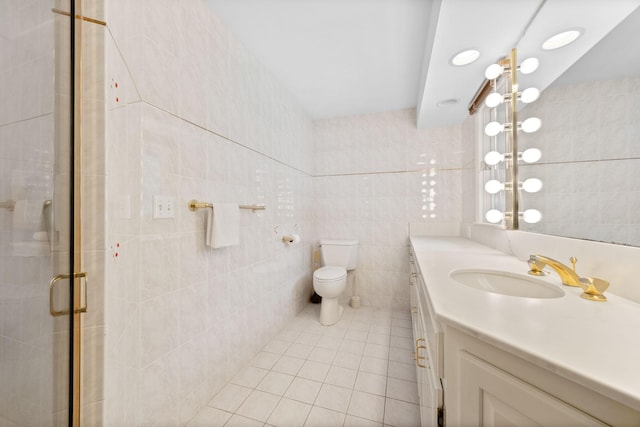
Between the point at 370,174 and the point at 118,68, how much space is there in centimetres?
228

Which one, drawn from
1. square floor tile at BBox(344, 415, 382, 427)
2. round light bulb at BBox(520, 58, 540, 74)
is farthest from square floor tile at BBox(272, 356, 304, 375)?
round light bulb at BBox(520, 58, 540, 74)

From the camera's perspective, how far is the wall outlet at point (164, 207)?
1020mm

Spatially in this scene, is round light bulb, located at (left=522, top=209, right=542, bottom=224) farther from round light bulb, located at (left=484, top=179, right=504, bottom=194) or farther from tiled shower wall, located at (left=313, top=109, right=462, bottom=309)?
tiled shower wall, located at (left=313, top=109, right=462, bottom=309)

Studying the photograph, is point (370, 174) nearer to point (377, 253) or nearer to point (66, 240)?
point (377, 253)

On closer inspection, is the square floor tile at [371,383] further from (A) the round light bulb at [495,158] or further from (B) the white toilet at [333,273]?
(A) the round light bulb at [495,158]

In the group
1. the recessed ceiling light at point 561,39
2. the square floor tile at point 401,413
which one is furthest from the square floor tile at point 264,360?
the recessed ceiling light at point 561,39

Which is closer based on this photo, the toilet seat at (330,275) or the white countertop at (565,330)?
the white countertop at (565,330)

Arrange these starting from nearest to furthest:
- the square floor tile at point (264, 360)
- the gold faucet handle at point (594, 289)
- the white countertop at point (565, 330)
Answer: the white countertop at point (565, 330)
the gold faucet handle at point (594, 289)
the square floor tile at point (264, 360)

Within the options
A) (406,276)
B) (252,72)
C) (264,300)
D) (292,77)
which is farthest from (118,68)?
(406,276)

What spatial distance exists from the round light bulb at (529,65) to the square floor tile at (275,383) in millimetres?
2207

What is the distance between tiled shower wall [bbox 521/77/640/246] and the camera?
69 cm

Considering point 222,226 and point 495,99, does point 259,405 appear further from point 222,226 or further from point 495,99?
point 495,99

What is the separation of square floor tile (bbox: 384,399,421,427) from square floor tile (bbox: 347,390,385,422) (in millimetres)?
36

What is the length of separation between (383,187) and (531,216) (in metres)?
1.54
